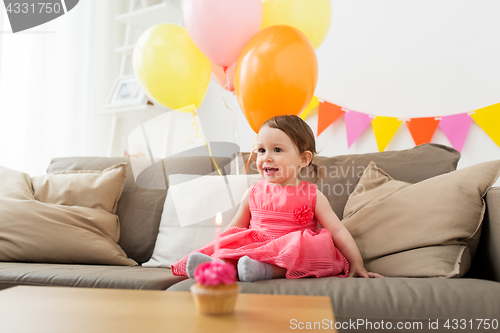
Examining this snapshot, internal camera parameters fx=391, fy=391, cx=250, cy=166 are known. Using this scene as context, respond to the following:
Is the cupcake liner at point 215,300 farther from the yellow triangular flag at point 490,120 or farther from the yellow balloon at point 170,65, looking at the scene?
the yellow triangular flag at point 490,120

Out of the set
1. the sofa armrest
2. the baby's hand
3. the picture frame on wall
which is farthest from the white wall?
the picture frame on wall

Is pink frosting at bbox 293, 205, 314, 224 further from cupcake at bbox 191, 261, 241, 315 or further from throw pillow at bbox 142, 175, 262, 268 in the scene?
cupcake at bbox 191, 261, 241, 315

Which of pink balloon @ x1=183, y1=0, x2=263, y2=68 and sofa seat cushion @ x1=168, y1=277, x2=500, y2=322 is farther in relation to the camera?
pink balloon @ x1=183, y1=0, x2=263, y2=68

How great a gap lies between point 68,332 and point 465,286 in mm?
905

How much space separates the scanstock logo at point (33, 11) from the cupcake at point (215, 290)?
2682 millimetres

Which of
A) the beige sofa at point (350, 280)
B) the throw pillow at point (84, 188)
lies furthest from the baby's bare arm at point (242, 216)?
the throw pillow at point (84, 188)

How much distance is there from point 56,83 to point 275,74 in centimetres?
203

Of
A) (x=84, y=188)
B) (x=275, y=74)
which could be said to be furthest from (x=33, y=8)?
(x=275, y=74)

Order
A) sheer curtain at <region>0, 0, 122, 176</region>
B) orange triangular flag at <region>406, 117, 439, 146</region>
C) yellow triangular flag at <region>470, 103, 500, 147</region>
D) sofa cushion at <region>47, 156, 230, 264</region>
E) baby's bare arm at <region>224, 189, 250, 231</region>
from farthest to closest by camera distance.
Result: 1. sheer curtain at <region>0, 0, 122, 176</region>
2. orange triangular flag at <region>406, 117, 439, 146</region>
3. yellow triangular flag at <region>470, 103, 500, 147</region>
4. sofa cushion at <region>47, 156, 230, 264</region>
5. baby's bare arm at <region>224, 189, 250, 231</region>

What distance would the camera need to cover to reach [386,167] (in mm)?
1526

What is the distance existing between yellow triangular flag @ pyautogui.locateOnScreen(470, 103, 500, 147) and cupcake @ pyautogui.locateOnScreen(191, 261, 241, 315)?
1.86m

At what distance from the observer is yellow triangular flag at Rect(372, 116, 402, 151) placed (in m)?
2.13

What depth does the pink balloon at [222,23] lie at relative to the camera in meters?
1.51

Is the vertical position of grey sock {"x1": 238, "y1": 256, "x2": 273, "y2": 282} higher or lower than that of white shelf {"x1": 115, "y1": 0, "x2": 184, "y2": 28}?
lower
